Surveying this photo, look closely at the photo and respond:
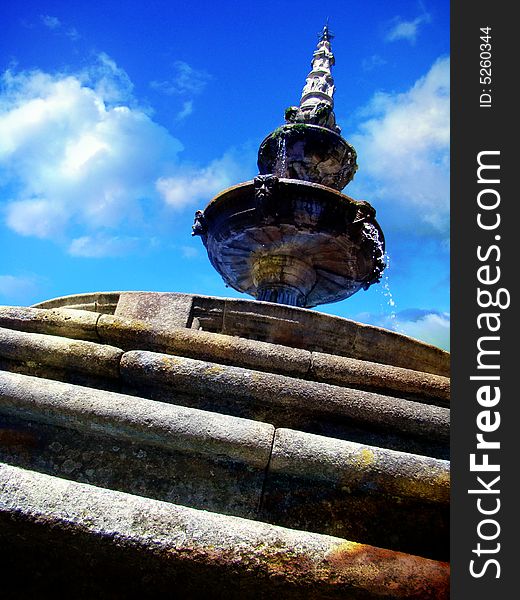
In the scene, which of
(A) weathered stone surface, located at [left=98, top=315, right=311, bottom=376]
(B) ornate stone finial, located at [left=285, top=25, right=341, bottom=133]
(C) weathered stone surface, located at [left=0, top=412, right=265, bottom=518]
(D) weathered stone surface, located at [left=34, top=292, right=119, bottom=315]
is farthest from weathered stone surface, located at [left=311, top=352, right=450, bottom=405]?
(B) ornate stone finial, located at [left=285, top=25, right=341, bottom=133]

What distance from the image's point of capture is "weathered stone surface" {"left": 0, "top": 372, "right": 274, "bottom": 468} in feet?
6.77

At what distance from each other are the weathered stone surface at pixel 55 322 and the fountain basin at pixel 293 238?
3.92 metres

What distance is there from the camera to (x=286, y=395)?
2.46m

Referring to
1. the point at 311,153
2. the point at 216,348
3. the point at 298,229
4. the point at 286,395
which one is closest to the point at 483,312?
the point at 286,395

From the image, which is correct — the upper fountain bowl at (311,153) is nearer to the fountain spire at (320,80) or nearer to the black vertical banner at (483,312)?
the fountain spire at (320,80)

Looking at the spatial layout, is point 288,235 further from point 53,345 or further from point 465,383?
point 465,383

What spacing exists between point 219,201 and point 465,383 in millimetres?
5847

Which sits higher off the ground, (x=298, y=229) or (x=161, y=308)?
(x=298, y=229)

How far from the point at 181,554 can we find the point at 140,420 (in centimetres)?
72

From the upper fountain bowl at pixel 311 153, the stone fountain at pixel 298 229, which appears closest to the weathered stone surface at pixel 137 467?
the stone fountain at pixel 298 229

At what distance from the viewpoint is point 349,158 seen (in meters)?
8.78

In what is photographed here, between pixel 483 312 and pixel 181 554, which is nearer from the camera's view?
pixel 181 554

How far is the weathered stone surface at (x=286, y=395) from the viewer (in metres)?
2.44

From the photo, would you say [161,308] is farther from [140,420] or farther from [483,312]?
[483,312]
